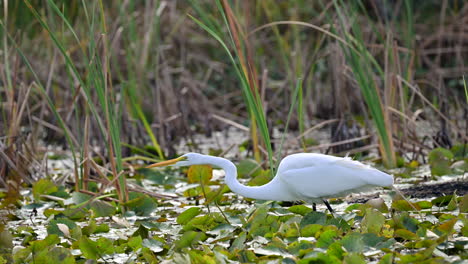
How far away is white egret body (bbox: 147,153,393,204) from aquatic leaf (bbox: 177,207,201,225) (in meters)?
0.20

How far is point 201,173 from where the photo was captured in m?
4.01

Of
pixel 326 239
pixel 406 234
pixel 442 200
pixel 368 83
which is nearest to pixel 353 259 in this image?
pixel 326 239

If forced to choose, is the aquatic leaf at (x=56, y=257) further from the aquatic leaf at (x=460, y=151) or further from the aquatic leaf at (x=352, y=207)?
the aquatic leaf at (x=460, y=151)

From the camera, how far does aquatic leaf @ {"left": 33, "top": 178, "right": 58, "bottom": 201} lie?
4070mm

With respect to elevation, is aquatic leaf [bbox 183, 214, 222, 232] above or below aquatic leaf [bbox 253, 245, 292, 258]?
below

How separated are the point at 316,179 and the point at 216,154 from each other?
206 centimetres

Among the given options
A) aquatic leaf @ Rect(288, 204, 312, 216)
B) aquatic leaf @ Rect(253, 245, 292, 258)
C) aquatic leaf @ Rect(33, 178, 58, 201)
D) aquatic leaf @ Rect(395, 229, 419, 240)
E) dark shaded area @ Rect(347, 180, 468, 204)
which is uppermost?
aquatic leaf @ Rect(253, 245, 292, 258)

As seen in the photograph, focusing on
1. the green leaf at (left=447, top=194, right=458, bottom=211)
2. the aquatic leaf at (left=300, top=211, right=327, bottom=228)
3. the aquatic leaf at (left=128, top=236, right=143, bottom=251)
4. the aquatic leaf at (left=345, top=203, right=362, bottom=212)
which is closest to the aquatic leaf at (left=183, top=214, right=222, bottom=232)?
the aquatic leaf at (left=128, top=236, right=143, bottom=251)

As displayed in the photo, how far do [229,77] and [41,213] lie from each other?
170 inches

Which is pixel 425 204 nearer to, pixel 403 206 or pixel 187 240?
pixel 403 206

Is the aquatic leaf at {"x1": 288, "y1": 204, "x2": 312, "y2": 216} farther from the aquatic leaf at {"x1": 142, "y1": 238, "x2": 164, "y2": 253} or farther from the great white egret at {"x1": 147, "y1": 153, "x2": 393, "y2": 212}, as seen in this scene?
the aquatic leaf at {"x1": 142, "y1": 238, "x2": 164, "y2": 253}

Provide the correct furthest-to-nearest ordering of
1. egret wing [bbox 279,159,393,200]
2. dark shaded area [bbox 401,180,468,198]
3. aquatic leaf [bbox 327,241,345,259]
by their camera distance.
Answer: dark shaded area [bbox 401,180,468,198] → egret wing [bbox 279,159,393,200] → aquatic leaf [bbox 327,241,345,259]

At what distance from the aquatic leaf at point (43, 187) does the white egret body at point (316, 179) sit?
124 cm

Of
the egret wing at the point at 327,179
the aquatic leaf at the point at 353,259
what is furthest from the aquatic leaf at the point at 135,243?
the aquatic leaf at the point at 353,259
